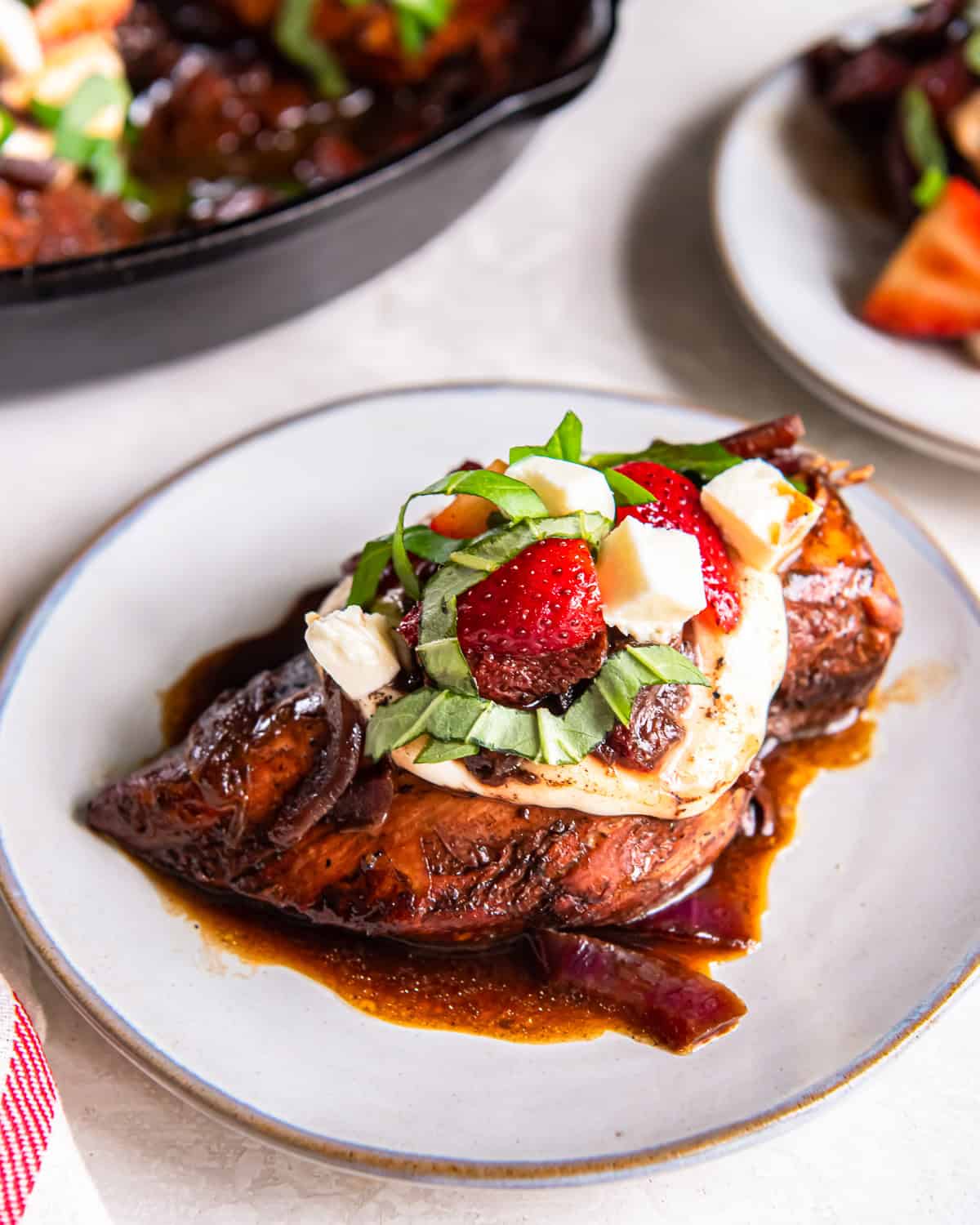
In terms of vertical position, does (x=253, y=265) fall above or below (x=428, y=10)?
below

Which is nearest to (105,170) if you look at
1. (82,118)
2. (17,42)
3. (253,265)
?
(82,118)

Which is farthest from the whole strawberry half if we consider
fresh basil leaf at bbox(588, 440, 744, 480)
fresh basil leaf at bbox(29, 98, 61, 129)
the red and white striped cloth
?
fresh basil leaf at bbox(29, 98, 61, 129)

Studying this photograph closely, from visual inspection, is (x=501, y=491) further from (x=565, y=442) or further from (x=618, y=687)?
(x=618, y=687)

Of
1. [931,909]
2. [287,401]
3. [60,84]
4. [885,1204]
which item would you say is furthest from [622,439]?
[60,84]

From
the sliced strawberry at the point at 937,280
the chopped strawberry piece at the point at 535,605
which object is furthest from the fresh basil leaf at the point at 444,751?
the sliced strawberry at the point at 937,280

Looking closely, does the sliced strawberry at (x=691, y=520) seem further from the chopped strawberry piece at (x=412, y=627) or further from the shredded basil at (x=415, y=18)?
the shredded basil at (x=415, y=18)

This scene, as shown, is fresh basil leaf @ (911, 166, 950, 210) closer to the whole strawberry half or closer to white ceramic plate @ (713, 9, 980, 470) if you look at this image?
white ceramic plate @ (713, 9, 980, 470)
